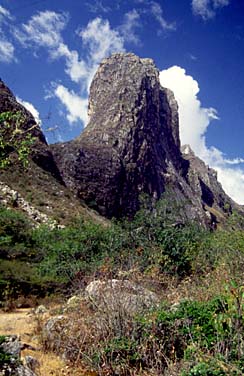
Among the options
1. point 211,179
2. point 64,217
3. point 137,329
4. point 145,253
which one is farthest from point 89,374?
point 211,179

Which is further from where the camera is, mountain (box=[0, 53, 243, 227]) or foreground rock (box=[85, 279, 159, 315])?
mountain (box=[0, 53, 243, 227])

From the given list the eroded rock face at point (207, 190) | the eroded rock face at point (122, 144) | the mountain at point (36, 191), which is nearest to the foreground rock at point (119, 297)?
the mountain at point (36, 191)

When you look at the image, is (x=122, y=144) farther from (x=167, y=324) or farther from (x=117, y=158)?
(x=167, y=324)

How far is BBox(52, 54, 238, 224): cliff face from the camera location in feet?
189

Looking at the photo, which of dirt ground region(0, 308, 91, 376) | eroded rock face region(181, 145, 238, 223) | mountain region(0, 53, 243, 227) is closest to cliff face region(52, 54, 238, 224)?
mountain region(0, 53, 243, 227)

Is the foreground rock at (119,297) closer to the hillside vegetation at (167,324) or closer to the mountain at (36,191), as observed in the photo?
the hillside vegetation at (167,324)

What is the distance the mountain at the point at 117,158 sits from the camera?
43.4m

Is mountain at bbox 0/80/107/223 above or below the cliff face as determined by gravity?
below

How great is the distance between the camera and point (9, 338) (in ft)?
20.4

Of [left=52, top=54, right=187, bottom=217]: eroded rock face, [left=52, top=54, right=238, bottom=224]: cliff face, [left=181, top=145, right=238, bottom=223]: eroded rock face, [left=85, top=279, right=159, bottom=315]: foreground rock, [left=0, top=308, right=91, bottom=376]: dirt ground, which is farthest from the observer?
[left=181, top=145, right=238, bottom=223]: eroded rock face

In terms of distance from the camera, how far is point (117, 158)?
210ft

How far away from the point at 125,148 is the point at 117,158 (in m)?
4.01

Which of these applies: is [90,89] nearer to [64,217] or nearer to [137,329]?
[64,217]

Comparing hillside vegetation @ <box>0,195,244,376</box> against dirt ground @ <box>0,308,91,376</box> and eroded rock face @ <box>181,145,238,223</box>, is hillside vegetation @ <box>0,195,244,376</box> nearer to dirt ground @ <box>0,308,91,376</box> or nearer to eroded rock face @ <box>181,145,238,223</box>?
dirt ground @ <box>0,308,91,376</box>
